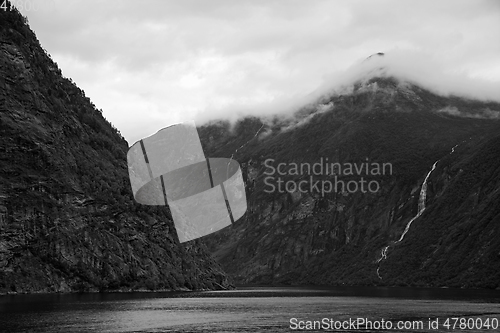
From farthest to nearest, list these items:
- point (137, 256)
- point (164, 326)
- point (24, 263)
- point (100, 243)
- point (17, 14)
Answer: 1. point (17, 14)
2. point (137, 256)
3. point (100, 243)
4. point (24, 263)
5. point (164, 326)

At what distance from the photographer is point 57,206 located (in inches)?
6467

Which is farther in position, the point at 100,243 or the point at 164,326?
the point at 100,243

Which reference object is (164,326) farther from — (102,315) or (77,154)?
(77,154)

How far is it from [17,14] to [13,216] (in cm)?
7132

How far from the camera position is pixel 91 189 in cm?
17838

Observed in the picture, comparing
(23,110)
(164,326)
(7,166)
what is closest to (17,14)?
(23,110)

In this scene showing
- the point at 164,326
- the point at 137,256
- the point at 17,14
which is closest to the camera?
the point at 164,326

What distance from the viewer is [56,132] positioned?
178 m

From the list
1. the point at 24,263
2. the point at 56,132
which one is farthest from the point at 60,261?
the point at 56,132

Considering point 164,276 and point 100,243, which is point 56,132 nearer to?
point 100,243

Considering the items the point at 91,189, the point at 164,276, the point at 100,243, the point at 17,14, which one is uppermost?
the point at 17,14

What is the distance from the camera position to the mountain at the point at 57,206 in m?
154

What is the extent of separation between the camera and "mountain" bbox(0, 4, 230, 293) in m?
154

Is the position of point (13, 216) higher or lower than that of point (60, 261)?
higher
